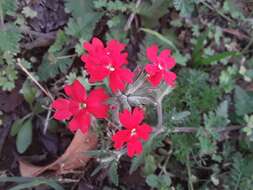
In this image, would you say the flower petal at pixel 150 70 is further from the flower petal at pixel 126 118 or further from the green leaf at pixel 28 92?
the green leaf at pixel 28 92

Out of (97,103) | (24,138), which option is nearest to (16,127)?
(24,138)

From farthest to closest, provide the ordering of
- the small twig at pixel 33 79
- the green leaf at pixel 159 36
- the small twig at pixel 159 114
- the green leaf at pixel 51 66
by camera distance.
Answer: the green leaf at pixel 159 36 < the green leaf at pixel 51 66 < the small twig at pixel 33 79 < the small twig at pixel 159 114

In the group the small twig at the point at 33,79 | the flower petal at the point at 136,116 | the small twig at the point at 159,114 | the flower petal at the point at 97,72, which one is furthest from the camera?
the small twig at the point at 33,79

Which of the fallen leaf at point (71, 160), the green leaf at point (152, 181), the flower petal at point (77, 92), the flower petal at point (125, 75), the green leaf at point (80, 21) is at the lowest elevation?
the green leaf at point (152, 181)

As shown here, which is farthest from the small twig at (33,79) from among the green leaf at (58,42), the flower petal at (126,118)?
the flower petal at (126,118)

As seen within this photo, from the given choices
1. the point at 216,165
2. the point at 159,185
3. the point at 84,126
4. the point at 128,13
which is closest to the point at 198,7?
the point at 128,13

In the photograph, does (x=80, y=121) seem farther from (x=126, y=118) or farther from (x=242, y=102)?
(x=242, y=102)

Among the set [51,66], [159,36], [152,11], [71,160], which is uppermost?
[152,11]
